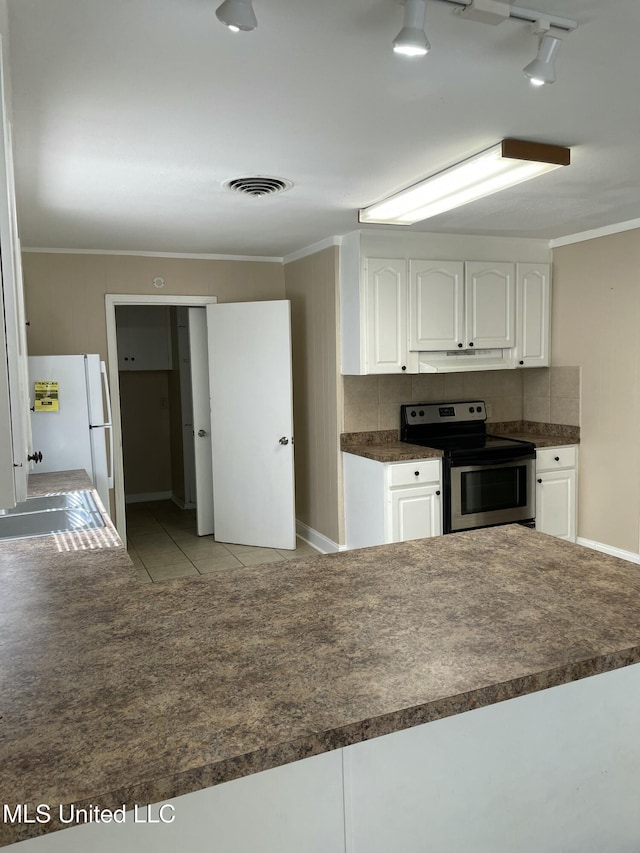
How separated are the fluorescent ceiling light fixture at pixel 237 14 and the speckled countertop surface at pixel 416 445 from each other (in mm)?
2944

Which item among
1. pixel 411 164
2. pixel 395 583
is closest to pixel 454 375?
pixel 411 164

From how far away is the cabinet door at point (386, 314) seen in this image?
13.8 ft

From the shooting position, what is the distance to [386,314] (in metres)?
4.24

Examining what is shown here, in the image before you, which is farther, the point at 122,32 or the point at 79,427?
the point at 79,427

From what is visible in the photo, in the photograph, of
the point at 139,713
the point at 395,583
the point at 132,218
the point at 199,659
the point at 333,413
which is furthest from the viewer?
the point at 333,413

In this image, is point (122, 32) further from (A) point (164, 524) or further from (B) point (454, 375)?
(A) point (164, 524)

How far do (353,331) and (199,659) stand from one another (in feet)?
10.9

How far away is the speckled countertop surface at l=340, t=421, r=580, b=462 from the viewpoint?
4164mm

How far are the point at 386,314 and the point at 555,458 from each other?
1581 mm

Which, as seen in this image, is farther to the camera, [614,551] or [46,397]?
[614,551]

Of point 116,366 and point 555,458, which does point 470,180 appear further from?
point 116,366

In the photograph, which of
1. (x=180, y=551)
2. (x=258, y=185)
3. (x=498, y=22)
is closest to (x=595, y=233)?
(x=258, y=185)

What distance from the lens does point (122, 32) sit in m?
1.58

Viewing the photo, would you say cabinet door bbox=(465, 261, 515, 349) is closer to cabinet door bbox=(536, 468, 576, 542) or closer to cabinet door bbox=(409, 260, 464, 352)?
cabinet door bbox=(409, 260, 464, 352)
